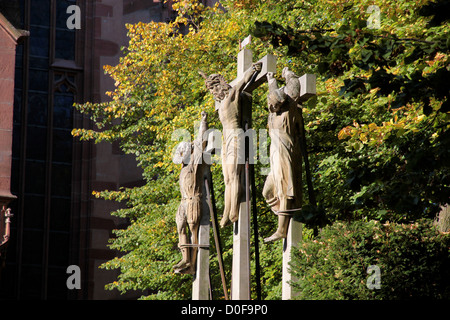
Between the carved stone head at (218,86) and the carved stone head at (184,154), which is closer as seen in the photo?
the carved stone head at (218,86)

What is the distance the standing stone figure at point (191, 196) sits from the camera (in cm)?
1084

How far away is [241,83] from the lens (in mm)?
9797

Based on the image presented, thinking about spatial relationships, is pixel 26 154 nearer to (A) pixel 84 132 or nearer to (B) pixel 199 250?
(A) pixel 84 132

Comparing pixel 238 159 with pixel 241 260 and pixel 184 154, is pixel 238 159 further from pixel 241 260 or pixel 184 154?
pixel 184 154

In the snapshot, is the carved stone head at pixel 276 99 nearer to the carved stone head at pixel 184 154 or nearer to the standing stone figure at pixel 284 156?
the standing stone figure at pixel 284 156

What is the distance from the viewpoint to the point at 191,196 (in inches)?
431

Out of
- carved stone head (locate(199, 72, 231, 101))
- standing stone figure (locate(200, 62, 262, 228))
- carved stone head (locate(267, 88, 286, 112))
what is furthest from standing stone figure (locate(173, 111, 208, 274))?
carved stone head (locate(267, 88, 286, 112))

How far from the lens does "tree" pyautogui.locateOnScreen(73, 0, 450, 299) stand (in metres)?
8.20

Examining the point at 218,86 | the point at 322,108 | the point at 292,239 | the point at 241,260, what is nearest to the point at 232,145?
the point at 218,86

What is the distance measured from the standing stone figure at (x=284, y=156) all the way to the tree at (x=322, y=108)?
378 mm

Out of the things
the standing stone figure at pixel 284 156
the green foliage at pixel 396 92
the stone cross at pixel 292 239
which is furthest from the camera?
the standing stone figure at pixel 284 156

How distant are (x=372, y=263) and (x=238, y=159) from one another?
216cm

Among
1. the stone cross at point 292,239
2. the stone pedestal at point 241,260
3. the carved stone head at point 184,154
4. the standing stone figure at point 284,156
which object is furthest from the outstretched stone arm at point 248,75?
the carved stone head at point 184,154
